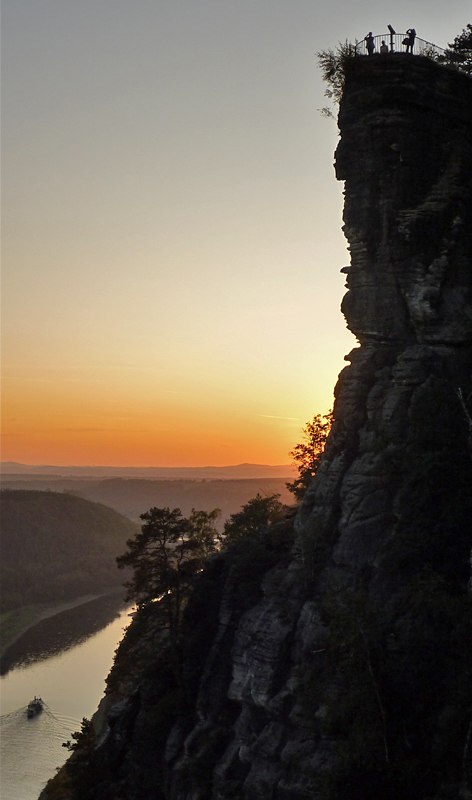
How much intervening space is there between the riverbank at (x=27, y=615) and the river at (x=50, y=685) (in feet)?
5.57

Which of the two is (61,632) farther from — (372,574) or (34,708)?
(372,574)

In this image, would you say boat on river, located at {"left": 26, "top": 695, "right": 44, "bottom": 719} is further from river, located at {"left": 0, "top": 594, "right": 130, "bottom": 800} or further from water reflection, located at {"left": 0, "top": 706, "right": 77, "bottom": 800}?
river, located at {"left": 0, "top": 594, "right": 130, "bottom": 800}

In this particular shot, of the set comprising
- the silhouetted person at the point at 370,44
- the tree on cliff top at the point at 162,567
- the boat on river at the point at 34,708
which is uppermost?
the silhouetted person at the point at 370,44

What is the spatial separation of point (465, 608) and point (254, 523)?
26300 millimetres

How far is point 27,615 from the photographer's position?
127688mm

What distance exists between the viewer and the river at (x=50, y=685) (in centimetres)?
6581

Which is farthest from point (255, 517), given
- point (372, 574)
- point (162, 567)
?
point (372, 574)

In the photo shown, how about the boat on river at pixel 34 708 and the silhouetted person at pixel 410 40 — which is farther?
the boat on river at pixel 34 708

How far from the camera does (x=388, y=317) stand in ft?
117

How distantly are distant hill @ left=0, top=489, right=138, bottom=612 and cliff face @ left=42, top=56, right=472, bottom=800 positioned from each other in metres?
109

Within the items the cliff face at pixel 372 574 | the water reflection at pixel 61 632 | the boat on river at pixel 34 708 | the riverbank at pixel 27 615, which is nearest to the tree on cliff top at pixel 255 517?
the cliff face at pixel 372 574

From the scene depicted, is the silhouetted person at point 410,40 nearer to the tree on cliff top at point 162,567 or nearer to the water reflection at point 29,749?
the tree on cliff top at point 162,567

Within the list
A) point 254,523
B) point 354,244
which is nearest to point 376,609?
point 354,244

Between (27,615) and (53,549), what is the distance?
45.2 meters
